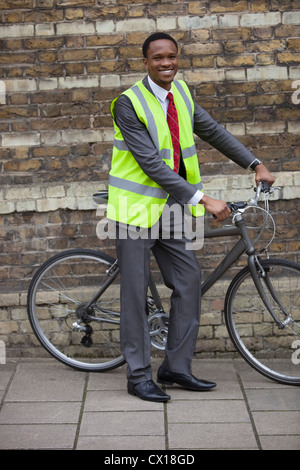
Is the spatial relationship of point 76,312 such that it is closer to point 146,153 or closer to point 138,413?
point 138,413

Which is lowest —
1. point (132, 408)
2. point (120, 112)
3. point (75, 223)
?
point (132, 408)

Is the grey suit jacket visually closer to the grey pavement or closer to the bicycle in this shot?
the bicycle

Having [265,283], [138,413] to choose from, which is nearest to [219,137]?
[265,283]

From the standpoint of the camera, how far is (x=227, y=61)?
5.46 metres

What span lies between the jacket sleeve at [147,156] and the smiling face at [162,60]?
23 cm

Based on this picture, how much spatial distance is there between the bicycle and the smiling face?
853 millimetres

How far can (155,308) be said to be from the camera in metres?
5.23

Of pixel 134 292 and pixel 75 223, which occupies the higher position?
pixel 75 223

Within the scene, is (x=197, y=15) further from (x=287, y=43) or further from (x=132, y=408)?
(x=132, y=408)

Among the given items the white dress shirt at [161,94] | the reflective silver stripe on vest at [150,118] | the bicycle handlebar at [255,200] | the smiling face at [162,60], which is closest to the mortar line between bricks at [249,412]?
the bicycle handlebar at [255,200]

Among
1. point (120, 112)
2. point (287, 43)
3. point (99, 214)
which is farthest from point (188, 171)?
point (287, 43)

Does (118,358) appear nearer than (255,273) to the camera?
No

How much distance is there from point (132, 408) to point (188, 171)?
4.68 ft

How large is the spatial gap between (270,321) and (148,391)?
1.16 m
